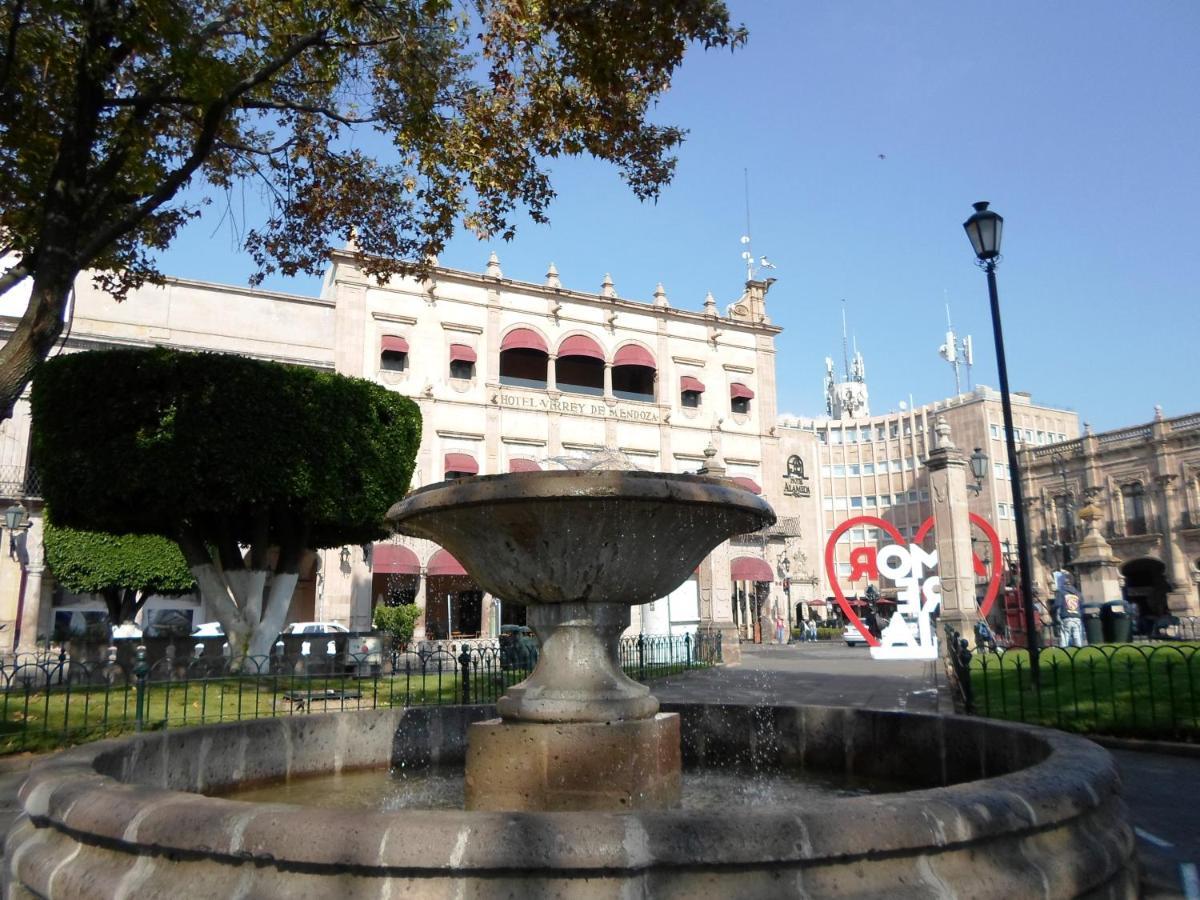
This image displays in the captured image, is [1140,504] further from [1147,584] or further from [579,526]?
[579,526]

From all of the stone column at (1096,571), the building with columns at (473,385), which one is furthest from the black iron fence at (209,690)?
the stone column at (1096,571)

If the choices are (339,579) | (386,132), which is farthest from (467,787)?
(339,579)

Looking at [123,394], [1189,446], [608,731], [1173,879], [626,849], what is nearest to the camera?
[626,849]

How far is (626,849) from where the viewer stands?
2551 mm

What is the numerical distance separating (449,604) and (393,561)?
3535 mm

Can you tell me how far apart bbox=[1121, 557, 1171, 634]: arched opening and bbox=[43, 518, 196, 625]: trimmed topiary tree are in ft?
143

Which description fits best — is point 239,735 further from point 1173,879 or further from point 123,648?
point 123,648

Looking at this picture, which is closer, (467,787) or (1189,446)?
(467,787)

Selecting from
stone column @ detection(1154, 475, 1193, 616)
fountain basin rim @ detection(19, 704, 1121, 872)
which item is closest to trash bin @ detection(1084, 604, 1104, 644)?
fountain basin rim @ detection(19, 704, 1121, 872)

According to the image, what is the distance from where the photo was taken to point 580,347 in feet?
116

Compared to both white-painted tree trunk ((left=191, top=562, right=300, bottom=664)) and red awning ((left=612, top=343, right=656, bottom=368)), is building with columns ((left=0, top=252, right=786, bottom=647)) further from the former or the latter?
white-painted tree trunk ((left=191, top=562, right=300, bottom=664))

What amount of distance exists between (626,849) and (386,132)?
9.52 metres

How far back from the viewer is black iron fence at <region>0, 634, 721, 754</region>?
901cm

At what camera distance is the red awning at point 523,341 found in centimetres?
3391
